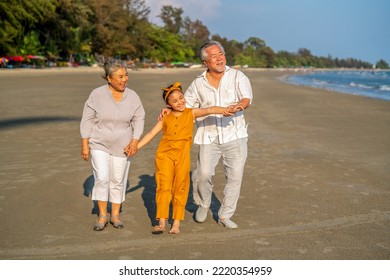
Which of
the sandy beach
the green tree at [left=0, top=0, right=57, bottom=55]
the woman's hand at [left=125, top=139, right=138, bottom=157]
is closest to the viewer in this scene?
the sandy beach

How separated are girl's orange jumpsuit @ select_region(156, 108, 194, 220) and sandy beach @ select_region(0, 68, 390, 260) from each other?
1.00 feet

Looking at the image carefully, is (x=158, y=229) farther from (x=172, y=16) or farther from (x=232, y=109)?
(x=172, y=16)

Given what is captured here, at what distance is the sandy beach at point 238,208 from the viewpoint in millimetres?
4141

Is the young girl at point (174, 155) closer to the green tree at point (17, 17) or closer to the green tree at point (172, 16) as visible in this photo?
the green tree at point (17, 17)

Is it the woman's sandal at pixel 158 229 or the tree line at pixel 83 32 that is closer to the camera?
the woman's sandal at pixel 158 229

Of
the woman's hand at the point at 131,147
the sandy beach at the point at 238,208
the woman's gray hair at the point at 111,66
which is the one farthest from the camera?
the woman's hand at the point at 131,147

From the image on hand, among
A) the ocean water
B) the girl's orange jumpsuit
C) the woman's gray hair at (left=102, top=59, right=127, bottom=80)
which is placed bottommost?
the ocean water

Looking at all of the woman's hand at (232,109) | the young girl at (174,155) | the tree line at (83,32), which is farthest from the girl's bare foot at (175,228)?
the tree line at (83,32)

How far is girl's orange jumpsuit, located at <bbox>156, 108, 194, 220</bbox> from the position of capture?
14.7 ft

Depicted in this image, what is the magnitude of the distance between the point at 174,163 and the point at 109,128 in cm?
70

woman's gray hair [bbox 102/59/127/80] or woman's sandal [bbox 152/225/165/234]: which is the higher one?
woman's gray hair [bbox 102/59/127/80]

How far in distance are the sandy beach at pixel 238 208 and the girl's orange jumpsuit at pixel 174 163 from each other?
0.30 meters

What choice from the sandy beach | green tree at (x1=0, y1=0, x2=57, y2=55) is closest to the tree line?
green tree at (x1=0, y1=0, x2=57, y2=55)

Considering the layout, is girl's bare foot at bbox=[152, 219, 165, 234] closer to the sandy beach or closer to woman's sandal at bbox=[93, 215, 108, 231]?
the sandy beach
